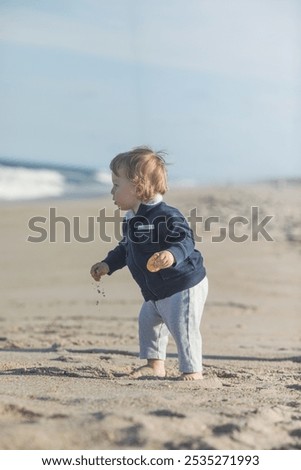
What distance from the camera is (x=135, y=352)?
254 inches

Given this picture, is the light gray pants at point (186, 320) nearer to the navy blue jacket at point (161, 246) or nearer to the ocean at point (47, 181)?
the navy blue jacket at point (161, 246)

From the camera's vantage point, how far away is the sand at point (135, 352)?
350cm

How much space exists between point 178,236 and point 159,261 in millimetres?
289

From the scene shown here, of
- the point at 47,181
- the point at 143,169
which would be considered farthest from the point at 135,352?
the point at 47,181

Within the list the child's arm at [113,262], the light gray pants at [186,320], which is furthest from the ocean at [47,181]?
the light gray pants at [186,320]

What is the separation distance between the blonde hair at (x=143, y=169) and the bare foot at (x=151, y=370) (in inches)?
34.0

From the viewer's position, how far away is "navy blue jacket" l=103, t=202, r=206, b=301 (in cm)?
495

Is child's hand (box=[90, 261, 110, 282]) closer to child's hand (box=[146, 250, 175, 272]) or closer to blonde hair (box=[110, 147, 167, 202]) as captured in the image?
blonde hair (box=[110, 147, 167, 202])

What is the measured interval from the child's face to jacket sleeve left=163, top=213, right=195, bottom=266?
0.78 feet

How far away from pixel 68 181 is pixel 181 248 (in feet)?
80.2
